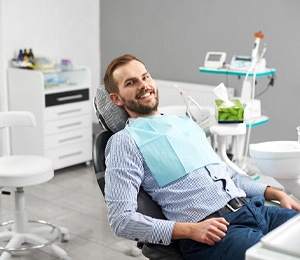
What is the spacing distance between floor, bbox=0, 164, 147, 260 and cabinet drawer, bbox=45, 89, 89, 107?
580 mm

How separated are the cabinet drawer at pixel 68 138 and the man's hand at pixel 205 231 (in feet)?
9.05

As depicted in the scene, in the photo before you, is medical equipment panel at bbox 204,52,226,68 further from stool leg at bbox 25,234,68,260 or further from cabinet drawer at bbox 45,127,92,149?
stool leg at bbox 25,234,68,260

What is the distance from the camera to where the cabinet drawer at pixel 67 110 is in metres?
4.39

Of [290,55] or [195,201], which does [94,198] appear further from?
[195,201]

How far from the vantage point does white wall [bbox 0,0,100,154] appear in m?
4.48

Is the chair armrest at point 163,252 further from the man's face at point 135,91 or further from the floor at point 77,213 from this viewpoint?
the floor at point 77,213

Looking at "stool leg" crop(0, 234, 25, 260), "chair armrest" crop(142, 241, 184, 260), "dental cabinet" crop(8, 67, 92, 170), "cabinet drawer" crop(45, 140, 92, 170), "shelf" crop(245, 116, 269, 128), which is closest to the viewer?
"chair armrest" crop(142, 241, 184, 260)

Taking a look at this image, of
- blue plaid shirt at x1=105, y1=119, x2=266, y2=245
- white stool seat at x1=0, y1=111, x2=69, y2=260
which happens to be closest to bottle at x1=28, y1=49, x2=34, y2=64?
white stool seat at x1=0, y1=111, x2=69, y2=260

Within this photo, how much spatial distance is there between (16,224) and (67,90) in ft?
5.17

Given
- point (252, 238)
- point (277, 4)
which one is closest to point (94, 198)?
point (277, 4)

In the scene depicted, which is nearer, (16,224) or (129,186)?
(129,186)

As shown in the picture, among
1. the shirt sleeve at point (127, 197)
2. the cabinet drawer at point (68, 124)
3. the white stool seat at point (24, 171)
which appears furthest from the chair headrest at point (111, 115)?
the cabinet drawer at point (68, 124)

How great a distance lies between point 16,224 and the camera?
124 inches

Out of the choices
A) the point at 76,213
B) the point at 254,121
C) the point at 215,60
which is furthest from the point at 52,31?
the point at 254,121
